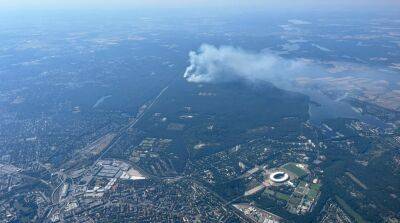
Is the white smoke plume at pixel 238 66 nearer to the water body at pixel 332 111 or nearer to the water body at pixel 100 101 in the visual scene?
the water body at pixel 332 111

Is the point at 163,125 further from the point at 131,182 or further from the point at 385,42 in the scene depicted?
the point at 385,42

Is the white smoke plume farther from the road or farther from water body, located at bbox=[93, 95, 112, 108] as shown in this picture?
water body, located at bbox=[93, 95, 112, 108]

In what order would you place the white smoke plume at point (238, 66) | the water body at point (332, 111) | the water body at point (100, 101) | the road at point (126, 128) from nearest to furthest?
1. the road at point (126, 128)
2. the water body at point (332, 111)
3. the water body at point (100, 101)
4. the white smoke plume at point (238, 66)

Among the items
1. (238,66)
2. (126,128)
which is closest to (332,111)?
(238,66)

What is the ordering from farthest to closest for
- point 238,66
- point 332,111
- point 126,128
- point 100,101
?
point 238,66, point 100,101, point 332,111, point 126,128

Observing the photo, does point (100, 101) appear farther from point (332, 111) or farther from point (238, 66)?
point (332, 111)

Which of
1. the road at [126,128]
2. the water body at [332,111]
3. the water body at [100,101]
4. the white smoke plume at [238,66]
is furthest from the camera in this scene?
the white smoke plume at [238,66]

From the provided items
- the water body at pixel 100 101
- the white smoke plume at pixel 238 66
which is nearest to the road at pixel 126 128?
the water body at pixel 100 101

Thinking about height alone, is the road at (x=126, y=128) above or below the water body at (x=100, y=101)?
above
